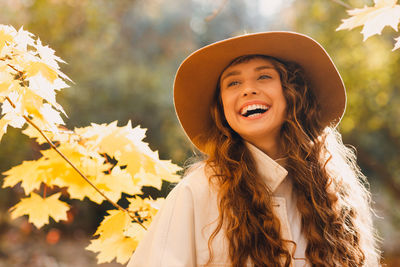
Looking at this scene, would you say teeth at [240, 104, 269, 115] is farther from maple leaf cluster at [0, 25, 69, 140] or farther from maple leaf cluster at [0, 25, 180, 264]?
maple leaf cluster at [0, 25, 69, 140]

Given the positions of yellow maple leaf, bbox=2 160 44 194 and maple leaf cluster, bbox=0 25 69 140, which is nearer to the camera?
maple leaf cluster, bbox=0 25 69 140

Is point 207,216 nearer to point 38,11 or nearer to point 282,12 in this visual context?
point 38,11

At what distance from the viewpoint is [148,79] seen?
7.57 meters

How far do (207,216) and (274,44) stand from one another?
704mm

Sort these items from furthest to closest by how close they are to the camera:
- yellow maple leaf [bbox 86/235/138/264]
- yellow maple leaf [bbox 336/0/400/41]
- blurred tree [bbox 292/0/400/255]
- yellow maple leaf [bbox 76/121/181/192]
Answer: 1. blurred tree [bbox 292/0/400/255]
2. yellow maple leaf [bbox 86/235/138/264]
3. yellow maple leaf [bbox 76/121/181/192]
4. yellow maple leaf [bbox 336/0/400/41]

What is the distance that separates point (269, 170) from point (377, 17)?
2.15ft

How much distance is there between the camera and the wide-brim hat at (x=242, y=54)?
1405 millimetres

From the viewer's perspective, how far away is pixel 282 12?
8680 millimetres

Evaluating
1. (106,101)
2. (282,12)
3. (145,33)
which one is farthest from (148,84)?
(282,12)

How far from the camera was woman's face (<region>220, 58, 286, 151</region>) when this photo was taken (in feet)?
4.58

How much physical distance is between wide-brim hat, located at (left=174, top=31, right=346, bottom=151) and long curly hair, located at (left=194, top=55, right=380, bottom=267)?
39mm

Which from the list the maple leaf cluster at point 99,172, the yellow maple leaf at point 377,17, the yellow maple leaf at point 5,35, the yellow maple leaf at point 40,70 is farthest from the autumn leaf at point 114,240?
the yellow maple leaf at point 377,17

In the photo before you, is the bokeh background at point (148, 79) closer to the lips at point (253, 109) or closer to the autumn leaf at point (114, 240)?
the lips at point (253, 109)

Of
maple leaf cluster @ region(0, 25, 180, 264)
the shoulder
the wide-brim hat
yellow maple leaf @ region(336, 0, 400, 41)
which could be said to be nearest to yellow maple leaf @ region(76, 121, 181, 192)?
maple leaf cluster @ region(0, 25, 180, 264)
